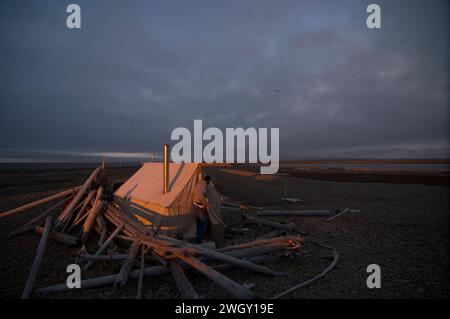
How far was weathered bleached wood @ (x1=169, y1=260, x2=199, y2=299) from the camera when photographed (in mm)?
4969

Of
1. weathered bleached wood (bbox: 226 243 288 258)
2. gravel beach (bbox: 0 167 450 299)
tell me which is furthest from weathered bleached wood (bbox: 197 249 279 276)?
weathered bleached wood (bbox: 226 243 288 258)

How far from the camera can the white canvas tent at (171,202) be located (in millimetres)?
8281

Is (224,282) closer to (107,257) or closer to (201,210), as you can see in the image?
(107,257)

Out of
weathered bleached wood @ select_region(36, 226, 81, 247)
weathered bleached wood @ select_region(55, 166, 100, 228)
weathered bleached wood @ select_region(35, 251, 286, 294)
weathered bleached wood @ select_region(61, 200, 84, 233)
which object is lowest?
weathered bleached wood @ select_region(35, 251, 286, 294)

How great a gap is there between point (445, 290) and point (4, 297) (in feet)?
31.2

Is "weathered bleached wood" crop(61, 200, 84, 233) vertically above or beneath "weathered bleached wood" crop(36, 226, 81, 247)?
above

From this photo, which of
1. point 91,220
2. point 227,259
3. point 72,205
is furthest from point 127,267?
point 72,205

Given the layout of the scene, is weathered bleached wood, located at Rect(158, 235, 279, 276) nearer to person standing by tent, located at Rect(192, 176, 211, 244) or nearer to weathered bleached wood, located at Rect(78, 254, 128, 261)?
weathered bleached wood, located at Rect(78, 254, 128, 261)

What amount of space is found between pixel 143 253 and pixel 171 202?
246 cm

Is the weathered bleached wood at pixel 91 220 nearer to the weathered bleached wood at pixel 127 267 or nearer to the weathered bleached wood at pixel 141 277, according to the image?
the weathered bleached wood at pixel 127 267

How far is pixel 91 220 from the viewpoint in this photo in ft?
27.0

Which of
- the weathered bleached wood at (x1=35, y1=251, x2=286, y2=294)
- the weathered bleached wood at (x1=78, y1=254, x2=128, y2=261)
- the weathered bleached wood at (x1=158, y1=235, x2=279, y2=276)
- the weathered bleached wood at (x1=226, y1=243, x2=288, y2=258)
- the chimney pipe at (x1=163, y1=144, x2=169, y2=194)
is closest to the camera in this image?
the weathered bleached wood at (x1=35, y1=251, x2=286, y2=294)

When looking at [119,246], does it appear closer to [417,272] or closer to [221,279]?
[221,279]
